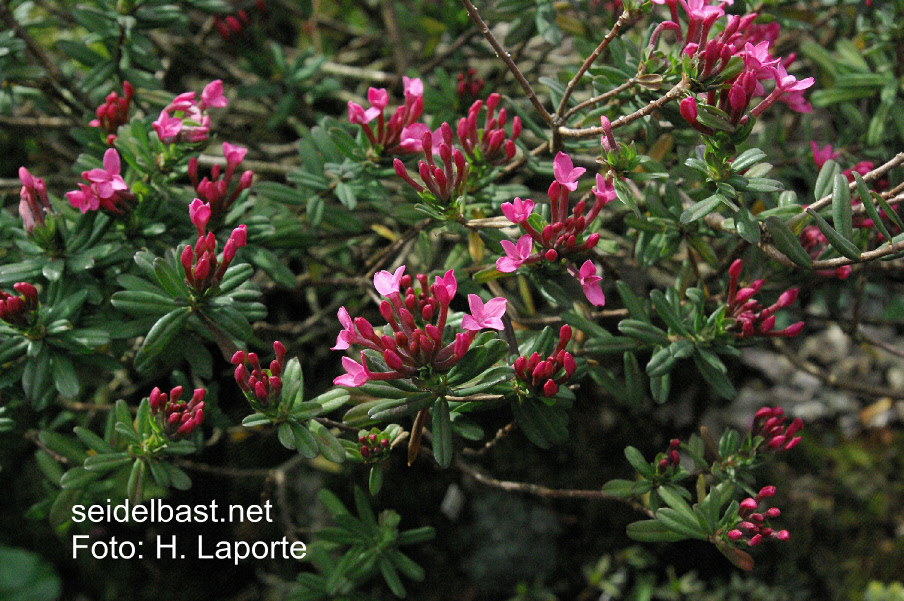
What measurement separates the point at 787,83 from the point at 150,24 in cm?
181

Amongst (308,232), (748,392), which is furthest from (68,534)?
(748,392)

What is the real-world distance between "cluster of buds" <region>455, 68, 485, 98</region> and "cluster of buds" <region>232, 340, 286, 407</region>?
4.02 feet

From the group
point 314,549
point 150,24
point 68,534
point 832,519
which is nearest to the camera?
point 314,549

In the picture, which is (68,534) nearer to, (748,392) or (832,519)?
(748,392)

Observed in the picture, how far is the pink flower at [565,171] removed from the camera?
4.40ft

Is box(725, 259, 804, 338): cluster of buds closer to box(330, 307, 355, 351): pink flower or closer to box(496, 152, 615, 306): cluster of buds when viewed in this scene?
box(496, 152, 615, 306): cluster of buds

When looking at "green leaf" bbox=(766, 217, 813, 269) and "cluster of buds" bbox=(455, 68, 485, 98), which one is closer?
"green leaf" bbox=(766, 217, 813, 269)

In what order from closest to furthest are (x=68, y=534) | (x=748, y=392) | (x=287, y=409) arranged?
(x=287, y=409), (x=68, y=534), (x=748, y=392)

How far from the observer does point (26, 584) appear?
6.60 feet

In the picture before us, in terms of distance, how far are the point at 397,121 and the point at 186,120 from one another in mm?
540

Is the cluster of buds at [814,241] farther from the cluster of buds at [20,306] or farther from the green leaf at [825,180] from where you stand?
the cluster of buds at [20,306]

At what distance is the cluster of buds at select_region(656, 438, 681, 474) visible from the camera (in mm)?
1596

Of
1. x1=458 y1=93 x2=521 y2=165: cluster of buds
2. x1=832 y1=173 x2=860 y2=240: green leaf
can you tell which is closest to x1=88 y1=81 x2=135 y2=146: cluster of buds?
x1=458 y1=93 x2=521 y2=165: cluster of buds

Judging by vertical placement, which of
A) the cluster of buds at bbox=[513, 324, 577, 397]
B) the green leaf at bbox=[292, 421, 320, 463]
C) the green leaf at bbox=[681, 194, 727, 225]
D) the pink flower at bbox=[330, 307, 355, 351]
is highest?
the pink flower at bbox=[330, 307, 355, 351]
